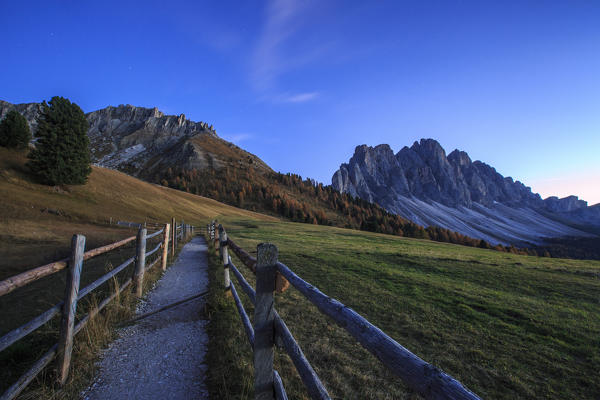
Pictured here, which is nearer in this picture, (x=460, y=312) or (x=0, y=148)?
(x=460, y=312)

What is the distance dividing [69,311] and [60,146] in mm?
43910

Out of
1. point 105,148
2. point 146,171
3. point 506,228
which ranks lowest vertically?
point 506,228

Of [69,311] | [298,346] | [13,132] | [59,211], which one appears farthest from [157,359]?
[13,132]

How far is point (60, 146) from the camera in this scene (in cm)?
3441

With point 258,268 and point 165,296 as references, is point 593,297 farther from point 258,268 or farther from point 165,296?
point 165,296

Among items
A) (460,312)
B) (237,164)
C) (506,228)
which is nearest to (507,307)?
(460,312)

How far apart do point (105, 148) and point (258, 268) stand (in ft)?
833

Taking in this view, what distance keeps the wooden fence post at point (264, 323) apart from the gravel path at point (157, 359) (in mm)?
1202

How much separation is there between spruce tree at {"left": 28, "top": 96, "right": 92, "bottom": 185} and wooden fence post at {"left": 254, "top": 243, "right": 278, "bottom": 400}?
43850 mm

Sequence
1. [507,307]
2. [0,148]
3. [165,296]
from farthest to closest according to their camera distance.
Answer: [0,148]
[507,307]
[165,296]

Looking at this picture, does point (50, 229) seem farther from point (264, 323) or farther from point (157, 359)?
point (264, 323)

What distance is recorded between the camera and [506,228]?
580 feet

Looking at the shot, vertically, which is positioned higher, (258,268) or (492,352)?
(258,268)

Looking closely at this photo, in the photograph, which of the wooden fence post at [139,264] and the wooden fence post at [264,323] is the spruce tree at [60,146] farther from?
the wooden fence post at [264,323]
